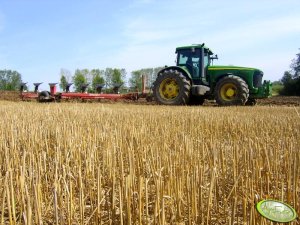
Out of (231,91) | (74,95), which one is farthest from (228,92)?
(74,95)

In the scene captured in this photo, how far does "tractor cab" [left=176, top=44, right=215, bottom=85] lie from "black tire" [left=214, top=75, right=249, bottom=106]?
1.97 feet

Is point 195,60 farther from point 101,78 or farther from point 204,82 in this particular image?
point 101,78

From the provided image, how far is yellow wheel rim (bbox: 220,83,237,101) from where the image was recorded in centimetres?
912

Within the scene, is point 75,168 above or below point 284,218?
below

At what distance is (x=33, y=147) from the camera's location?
9.40 feet

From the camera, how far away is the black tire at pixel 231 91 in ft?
29.1

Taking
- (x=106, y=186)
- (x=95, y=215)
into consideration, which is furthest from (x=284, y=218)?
(x=106, y=186)

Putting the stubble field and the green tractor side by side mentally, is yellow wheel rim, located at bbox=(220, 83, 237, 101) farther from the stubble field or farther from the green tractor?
the stubble field

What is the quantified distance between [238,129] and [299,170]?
2217 millimetres

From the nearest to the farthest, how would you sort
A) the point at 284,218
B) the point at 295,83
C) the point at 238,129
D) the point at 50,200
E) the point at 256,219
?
the point at 284,218
the point at 256,219
the point at 50,200
the point at 238,129
the point at 295,83

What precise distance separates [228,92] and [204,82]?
783 mm

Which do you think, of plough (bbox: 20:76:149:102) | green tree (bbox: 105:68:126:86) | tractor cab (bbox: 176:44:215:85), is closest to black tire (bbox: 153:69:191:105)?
tractor cab (bbox: 176:44:215:85)

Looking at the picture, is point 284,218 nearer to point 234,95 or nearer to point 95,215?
point 95,215

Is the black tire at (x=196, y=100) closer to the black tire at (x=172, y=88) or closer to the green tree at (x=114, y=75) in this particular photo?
the black tire at (x=172, y=88)
